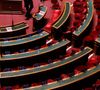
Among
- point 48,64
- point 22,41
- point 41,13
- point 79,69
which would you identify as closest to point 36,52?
point 48,64

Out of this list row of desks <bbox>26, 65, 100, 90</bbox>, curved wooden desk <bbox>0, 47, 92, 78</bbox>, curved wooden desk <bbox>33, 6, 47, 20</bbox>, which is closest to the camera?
row of desks <bbox>26, 65, 100, 90</bbox>

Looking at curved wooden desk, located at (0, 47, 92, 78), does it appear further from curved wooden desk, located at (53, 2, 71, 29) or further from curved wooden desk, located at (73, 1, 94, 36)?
curved wooden desk, located at (53, 2, 71, 29)

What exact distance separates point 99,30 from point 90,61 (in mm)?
2120

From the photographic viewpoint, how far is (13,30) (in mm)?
16141

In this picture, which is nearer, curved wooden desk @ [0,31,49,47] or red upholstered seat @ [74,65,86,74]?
red upholstered seat @ [74,65,86,74]

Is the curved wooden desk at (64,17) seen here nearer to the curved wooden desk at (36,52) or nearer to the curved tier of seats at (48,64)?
the curved tier of seats at (48,64)

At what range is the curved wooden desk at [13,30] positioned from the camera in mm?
16047

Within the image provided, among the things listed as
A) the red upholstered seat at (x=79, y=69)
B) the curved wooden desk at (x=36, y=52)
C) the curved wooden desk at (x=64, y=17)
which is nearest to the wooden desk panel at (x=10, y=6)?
the curved wooden desk at (x=64, y=17)

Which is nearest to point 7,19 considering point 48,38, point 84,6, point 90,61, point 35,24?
point 35,24

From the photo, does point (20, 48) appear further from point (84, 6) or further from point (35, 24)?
point (84, 6)

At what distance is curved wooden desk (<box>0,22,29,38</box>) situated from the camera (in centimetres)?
1605

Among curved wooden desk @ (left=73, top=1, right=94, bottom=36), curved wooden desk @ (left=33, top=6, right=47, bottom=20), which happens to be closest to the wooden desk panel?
curved wooden desk @ (left=33, top=6, right=47, bottom=20)

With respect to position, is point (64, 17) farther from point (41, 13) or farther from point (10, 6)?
point (10, 6)

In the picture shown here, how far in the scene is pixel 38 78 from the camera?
1402 cm
